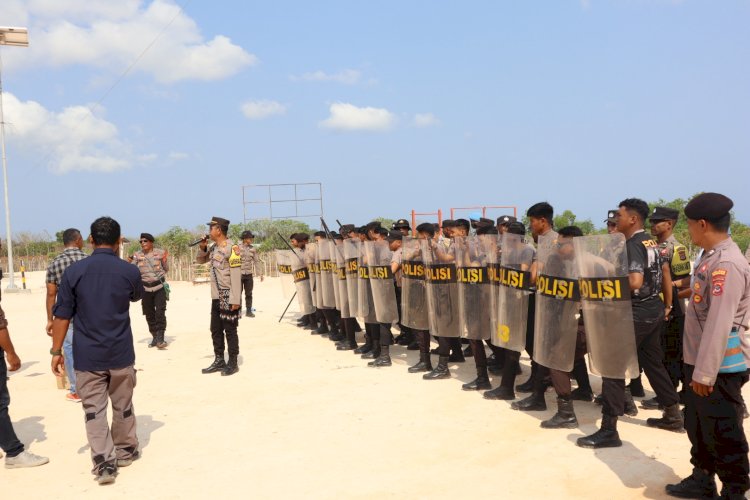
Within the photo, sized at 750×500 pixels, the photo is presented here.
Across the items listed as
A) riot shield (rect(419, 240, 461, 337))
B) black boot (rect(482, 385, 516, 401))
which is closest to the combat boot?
riot shield (rect(419, 240, 461, 337))

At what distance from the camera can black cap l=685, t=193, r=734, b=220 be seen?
3329mm

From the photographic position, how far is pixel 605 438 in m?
4.75

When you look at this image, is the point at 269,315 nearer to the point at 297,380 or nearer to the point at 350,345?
the point at 350,345

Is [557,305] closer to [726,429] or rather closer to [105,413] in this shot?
[726,429]

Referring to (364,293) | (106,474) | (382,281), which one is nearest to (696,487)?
(106,474)

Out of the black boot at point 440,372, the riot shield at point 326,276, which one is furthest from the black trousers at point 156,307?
the black boot at point 440,372

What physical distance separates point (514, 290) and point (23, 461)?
4.76 metres

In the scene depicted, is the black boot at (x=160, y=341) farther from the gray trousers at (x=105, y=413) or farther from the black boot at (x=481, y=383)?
the black boot at (x=481, y=383)

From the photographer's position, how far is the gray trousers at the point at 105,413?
4566mm

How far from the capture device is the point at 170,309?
51.4ft

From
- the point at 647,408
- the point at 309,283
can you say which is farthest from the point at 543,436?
the point at 309,283

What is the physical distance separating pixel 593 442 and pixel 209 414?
3867 mm

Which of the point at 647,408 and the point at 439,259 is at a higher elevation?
the point at 439,259

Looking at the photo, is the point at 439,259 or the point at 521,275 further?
the point at 439,259
